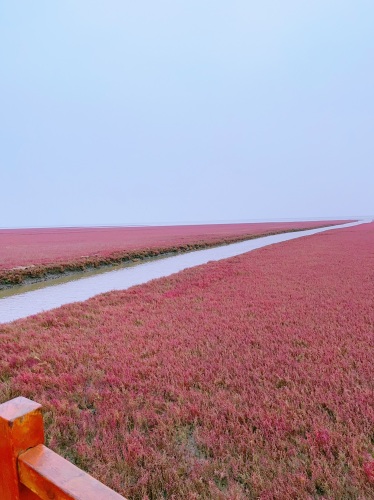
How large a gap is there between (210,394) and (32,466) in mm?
4394

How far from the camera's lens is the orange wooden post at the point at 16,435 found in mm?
1884

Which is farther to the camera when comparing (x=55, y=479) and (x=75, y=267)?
(x=75, y=267)

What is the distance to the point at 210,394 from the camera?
5.85 meters

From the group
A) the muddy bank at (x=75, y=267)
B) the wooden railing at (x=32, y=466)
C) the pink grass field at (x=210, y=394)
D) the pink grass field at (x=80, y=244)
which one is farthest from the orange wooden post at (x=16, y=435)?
the pink grass field at (x=80, y=244)

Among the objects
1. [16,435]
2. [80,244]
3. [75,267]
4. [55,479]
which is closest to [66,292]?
[75,267]

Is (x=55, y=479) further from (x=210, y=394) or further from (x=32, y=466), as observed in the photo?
(x=210, y=394)

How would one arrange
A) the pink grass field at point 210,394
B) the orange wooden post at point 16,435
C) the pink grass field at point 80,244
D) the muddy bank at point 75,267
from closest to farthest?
the orange wooden post at point 16,435, the pink grass field at point 210,394, the muddy bank at point 75,267, the pink grass field at point 80,244

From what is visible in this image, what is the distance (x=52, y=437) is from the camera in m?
4.78

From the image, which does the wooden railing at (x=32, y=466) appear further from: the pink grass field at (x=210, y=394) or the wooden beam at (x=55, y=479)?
the pink grass field at (x=210, y=394)

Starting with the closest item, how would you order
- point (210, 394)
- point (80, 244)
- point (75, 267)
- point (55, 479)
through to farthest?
1. point (55, 479)
2. point (210, 394)
3. point (75, 267)
4. point (80, 244)

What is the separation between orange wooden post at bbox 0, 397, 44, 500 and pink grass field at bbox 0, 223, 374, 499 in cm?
217

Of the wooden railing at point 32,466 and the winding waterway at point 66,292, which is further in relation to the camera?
the winding waterway at point 66,292

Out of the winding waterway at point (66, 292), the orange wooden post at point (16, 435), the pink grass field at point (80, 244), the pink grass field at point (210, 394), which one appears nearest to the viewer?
the orange wooden post at point (16, 435)

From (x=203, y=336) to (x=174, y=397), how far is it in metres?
3.28
